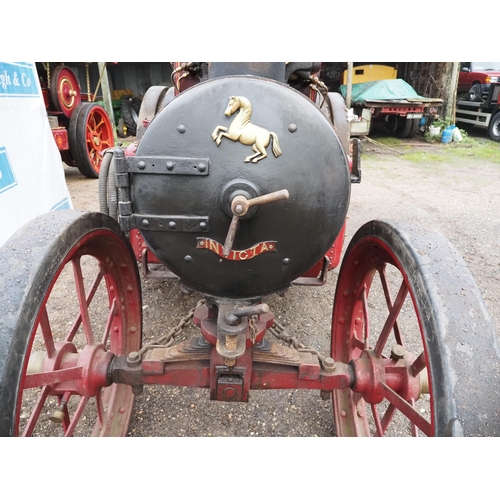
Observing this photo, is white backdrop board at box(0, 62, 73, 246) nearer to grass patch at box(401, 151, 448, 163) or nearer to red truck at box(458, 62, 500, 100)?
grass patch at box(401, 151, 448, 163)

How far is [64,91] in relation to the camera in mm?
5270

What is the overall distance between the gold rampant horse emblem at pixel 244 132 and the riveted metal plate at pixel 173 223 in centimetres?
23

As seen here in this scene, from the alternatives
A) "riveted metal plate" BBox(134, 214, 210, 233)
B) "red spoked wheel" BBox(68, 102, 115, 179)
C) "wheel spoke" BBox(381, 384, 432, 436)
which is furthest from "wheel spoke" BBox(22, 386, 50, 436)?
"red spoked wheel" BBox(68, 102, 115, 179)

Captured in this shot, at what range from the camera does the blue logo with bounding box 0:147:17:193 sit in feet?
9.29

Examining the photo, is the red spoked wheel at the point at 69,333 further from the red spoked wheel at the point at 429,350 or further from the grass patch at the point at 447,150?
the grass patch at the point at 447,150

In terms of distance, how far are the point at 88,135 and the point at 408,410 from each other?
5.78 m

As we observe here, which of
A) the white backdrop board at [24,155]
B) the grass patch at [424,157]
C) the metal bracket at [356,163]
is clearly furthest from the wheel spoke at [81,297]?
the grass patch at [424,157]

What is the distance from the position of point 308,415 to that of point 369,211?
3.32m

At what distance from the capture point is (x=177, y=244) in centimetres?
123

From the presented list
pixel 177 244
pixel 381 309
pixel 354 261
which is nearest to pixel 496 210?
pixel 381 309

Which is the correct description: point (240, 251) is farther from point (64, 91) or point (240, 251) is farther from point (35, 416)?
point (64, 91)

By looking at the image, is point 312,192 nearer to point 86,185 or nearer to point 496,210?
point 496,210

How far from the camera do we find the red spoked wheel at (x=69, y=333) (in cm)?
97

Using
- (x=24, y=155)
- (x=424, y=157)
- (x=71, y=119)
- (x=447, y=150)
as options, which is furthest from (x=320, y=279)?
(x=447, y=150)
